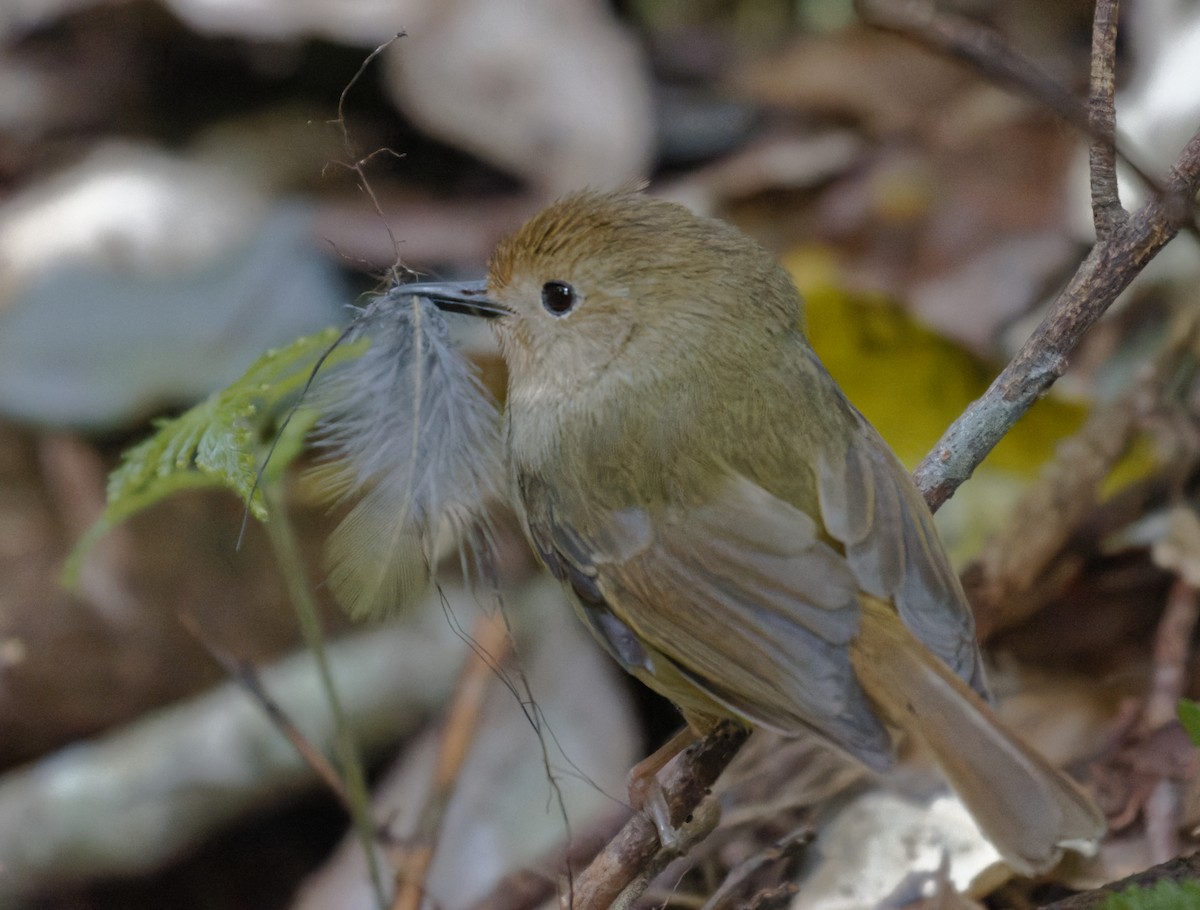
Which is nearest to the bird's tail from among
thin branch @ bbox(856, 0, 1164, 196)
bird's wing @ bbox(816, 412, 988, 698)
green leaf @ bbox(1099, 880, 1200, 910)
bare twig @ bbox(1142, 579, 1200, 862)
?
bird's wing @ bbox(816, 412, 988, 698)

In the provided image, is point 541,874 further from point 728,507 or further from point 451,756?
point 728,507

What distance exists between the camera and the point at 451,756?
2746 mm

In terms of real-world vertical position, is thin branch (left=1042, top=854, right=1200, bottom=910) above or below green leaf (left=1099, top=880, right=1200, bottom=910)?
below

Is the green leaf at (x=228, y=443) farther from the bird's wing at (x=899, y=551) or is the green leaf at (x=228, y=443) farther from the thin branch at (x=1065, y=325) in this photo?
the thin branch at (x=1065, y=325)

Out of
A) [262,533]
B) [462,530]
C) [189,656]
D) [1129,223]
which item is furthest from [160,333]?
[1129,223]

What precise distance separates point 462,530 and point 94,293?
88.2 inches

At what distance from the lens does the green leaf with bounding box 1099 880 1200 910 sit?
1.58 meters

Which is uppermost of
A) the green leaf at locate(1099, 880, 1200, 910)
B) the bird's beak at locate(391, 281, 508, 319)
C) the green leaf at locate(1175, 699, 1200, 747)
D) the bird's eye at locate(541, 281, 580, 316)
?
the bird's beak at locate(391, 281, 508, 319)

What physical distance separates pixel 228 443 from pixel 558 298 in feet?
2.44

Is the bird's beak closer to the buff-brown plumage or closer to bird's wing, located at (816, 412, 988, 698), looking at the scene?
the buff-brown plumage

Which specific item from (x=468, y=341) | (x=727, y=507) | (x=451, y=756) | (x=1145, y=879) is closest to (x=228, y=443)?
(x=727, y=507)

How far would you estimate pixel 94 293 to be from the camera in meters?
4.04

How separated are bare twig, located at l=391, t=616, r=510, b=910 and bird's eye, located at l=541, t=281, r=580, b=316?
1.95 ft

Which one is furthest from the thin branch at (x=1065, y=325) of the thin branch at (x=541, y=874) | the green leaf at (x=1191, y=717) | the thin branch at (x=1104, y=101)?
the thin branch at (x=541, y=874)
